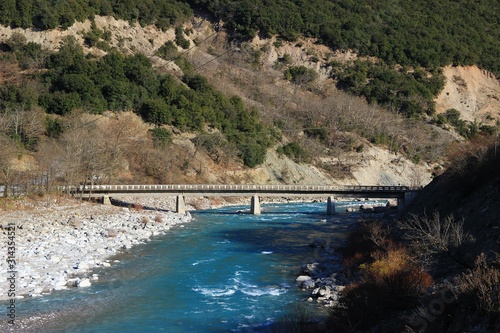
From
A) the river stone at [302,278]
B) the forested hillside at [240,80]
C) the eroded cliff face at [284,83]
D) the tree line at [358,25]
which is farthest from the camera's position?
the tree line at [358,25]

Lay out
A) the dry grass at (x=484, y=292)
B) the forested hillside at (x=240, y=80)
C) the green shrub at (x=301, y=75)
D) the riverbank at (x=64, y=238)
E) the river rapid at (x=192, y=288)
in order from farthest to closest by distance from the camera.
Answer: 1. the green shrub at (x=301, y=75)
2. the forested hillside at (x=240, y=80)
3. the riverbank at (x=64, y=238)
4. the river rapid at (x=192, y=288)
5. the dry grass at (x=484, y=292)

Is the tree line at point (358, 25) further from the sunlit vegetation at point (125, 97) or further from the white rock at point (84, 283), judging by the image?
the white rock at point (84, 283)

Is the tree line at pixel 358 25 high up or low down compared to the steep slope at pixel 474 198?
up

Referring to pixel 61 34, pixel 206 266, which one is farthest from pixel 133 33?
pixel 206 266

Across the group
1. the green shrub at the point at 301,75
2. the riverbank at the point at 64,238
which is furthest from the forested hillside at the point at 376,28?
the riverbank at the point at 64,238

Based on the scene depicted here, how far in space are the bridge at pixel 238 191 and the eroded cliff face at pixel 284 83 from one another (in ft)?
48.2

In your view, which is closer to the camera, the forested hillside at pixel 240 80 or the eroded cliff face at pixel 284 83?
the forested hillside at pixel 240 80

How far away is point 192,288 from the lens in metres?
27.6

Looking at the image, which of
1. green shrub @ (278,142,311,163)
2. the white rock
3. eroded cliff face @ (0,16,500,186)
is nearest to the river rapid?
the white rock

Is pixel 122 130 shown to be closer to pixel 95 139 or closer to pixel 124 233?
pixel 95 139

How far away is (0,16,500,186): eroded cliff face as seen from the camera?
86275mm

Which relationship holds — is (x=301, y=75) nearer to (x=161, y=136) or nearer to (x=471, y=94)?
(x=471, y=94)

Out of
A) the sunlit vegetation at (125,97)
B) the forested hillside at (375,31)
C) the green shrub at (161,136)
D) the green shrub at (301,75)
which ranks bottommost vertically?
the green shrub at (161,136)

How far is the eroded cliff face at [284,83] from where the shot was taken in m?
86.3
